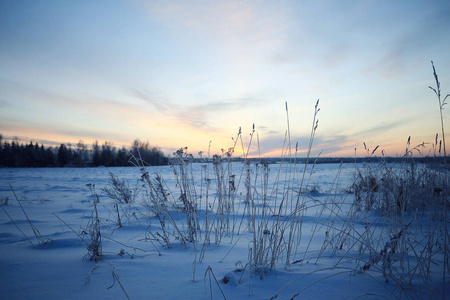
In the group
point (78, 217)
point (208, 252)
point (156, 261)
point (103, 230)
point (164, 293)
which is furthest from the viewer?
point (78, 217)

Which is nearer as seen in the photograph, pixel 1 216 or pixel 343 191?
pixel 1 216

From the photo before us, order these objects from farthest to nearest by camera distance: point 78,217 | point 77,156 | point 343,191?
point 77,156, point 343,191, point 78,217

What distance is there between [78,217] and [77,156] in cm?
4821

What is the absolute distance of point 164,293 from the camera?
145 centimetres

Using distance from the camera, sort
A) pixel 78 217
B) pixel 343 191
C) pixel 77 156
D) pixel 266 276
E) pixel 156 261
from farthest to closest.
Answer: pixel 77 156 → pixel 343 191 → pixel 78 217 → pixel 156 261 → pixel 266 276

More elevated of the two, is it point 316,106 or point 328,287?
point 316,106

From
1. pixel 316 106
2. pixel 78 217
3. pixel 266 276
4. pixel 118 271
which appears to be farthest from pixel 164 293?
pixel 78 217

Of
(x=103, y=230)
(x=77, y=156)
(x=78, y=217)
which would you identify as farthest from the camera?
(x=77, y=156)

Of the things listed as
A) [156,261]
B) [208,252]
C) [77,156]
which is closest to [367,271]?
[208,252]

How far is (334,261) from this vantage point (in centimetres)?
205

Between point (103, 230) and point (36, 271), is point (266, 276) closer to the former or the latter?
point (36, 271)

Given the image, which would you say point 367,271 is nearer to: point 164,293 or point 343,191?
point 164,293

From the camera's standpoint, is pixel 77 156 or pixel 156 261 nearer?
pixel 156 261

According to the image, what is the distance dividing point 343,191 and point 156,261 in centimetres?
690
